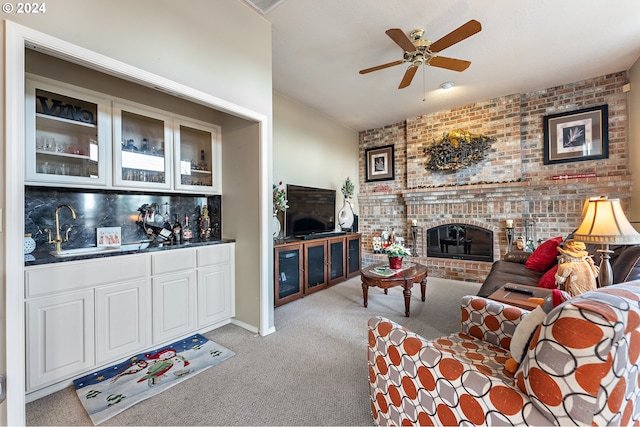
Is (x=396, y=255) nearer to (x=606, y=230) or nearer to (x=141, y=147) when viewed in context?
(x=606, y=230)

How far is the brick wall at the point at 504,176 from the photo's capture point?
3.70 meters

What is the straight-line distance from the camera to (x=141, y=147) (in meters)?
2.41

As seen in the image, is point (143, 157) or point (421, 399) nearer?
point (421, 399)

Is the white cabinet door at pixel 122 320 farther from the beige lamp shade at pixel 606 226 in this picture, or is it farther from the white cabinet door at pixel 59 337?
the beige lamp shade at pixel 606 226

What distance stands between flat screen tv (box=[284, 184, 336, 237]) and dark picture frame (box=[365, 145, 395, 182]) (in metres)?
1.43

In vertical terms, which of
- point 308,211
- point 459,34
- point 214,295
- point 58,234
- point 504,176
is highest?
point 459,34

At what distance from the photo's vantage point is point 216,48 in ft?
7.23

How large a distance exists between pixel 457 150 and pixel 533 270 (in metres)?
2.51

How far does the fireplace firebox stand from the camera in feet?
14.9

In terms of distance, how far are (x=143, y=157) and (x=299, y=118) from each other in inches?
103

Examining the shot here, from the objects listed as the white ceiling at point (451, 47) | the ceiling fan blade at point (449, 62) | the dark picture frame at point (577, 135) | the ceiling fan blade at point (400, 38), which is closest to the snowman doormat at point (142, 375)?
the ceiling fan blade at point (400, 38)

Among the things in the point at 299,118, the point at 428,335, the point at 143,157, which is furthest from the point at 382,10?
the point at 428,335

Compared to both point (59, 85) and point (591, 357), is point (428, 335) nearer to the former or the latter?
point (591, 357)

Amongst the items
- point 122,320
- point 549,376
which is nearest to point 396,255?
point 549,376
